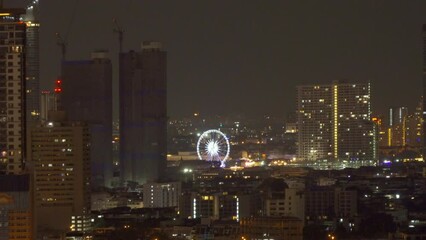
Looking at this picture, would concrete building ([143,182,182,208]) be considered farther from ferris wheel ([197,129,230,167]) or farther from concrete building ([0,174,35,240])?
concrete building ([0,174,35,240])

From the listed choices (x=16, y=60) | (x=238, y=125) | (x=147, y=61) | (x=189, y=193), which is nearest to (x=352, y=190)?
(x=189, y=193)

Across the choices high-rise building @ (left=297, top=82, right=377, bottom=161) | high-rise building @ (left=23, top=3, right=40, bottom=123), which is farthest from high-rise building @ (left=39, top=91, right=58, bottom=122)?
high-rise building @ (left=297, top=82, right=377, bottom=161)

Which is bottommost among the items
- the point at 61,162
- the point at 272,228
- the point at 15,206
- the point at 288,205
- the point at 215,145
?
the point at 272,228

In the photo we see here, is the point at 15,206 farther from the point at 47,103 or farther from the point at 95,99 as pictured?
the point at 95,99

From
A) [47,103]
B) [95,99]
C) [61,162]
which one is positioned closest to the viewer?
[61,162]

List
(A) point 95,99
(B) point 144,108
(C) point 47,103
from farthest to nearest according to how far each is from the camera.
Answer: (B) point 144,108
(A) point 95,99
(C) point 47,103

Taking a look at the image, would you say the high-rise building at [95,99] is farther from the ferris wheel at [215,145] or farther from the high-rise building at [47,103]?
the high-rise building at [47,103]

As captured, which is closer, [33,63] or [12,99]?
[12,99]

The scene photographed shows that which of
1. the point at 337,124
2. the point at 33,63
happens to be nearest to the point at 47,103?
the point at 33,63
